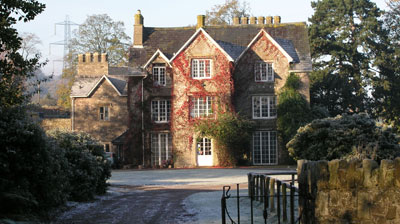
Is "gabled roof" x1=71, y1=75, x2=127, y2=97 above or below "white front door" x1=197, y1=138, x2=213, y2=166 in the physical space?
above

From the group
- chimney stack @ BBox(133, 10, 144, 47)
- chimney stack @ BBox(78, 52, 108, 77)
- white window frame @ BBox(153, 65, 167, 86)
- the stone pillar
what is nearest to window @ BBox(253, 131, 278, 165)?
white window frame @ BBox(153, 65, 167, 86)

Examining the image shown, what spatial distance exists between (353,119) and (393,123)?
1245 inches

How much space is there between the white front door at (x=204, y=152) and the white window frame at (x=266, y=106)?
4.21 m

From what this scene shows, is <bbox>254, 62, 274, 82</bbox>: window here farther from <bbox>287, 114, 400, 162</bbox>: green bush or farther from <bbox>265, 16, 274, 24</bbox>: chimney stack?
<bbox>287, 114, 400, 162</bbox>: green bush

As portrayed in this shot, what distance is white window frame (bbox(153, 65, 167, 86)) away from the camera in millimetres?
41406

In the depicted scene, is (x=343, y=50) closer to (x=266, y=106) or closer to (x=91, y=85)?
(x=266, y=106)

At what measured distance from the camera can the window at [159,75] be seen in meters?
41.4

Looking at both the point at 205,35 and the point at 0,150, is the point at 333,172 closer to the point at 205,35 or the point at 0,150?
the point at 0,150

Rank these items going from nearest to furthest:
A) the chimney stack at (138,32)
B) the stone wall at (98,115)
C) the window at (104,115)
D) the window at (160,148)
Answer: the window at (160,148) < the chimney stack at (138,32) < the stone wall at (98,115) < the window at (104,115)

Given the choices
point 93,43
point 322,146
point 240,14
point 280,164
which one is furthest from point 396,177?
point 93,43

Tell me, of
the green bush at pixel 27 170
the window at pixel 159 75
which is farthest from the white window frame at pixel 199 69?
the green bush at pixel 27 170

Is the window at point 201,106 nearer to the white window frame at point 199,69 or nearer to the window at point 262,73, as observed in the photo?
the white window frame at point 199,69

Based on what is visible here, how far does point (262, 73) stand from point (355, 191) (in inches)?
1262

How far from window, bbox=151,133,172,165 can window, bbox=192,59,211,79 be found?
512cm
